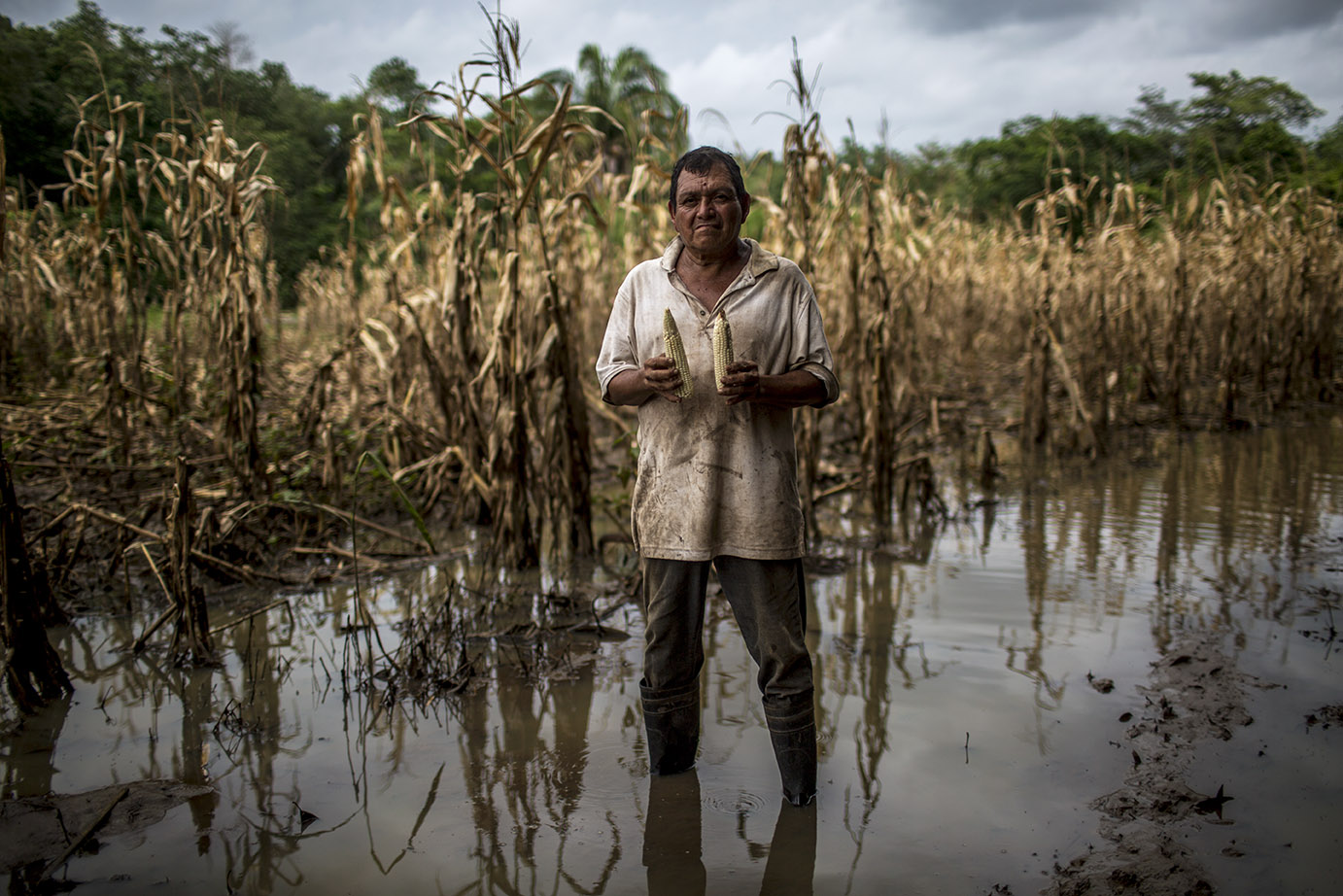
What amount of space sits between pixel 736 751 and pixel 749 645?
1.57 ft

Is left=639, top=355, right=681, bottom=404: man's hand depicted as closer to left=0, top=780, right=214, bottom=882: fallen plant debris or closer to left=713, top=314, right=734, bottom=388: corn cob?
left=713, top=314, right=734, bottom=388: corn cob

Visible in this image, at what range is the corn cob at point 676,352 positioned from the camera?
2236 mm

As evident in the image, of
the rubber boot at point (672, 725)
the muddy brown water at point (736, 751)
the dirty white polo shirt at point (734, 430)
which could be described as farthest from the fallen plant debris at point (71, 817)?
the dirty white polo shirt at point (734, 430)

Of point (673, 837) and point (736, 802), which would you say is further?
point (736, 802)

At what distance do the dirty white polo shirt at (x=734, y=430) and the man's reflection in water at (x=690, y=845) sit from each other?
2.25ft

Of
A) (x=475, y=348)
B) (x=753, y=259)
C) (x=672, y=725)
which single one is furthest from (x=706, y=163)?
(x=475, y=348)

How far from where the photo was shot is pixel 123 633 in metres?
3.84

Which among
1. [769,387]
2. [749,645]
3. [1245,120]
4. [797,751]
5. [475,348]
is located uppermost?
[1245,120]

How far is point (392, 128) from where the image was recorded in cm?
443

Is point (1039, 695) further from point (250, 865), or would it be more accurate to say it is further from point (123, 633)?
point (123, 633)

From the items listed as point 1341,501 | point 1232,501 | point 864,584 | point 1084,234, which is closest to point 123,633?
point 864,584

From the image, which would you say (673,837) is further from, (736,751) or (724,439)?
(724,439)

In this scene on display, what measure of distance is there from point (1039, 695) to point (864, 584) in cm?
139

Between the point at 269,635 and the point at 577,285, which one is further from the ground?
the point at 577,285
